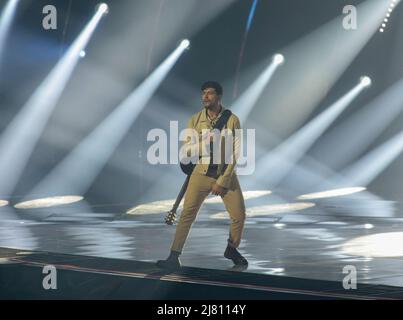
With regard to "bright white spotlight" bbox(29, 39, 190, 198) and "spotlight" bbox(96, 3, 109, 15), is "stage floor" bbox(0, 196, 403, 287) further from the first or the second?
"spotlight" bbox(96, 3, 109, 15)

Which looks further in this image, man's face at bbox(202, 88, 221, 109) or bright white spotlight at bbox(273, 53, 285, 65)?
bright white spotlight at bbox(273, 53, 285, 65)

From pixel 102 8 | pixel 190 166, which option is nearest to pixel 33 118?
pixel 102 8

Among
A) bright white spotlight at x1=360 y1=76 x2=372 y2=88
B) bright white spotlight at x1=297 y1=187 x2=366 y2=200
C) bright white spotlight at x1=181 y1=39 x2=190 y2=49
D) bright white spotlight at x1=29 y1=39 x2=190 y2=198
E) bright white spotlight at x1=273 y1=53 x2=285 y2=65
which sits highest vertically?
bright white spotlight at x1=181 y1=39 x2=190 y2=49

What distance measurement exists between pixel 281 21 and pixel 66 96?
5.59 meters

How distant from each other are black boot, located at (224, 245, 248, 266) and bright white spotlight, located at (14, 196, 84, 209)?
1301cm

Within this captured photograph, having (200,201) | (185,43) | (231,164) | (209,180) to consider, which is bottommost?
(200,201)

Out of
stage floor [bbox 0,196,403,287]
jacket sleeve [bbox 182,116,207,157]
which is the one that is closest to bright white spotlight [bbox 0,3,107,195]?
stage floor [bbox 0,196,403,287]

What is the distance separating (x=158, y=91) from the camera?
2770 cm

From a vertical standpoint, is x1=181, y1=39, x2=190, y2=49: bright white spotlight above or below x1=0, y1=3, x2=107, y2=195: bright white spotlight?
above

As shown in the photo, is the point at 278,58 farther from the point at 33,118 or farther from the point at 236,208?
the point at 236,208

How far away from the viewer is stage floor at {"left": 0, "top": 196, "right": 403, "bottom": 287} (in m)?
13.3

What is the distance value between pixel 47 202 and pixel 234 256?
14.2 meters

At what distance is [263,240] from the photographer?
17.0m
